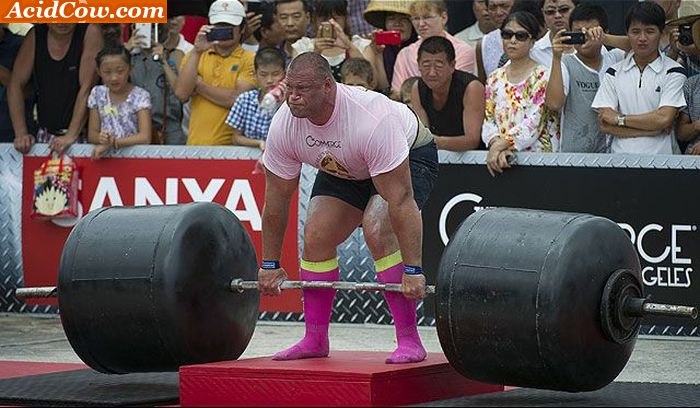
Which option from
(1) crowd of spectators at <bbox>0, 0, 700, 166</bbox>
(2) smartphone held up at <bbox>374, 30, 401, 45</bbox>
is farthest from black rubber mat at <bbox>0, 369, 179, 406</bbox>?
(2) smartphone held up at <bbox>374, 30, 401, 45</bbox>

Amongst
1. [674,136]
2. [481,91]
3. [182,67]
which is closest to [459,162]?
[481,91]

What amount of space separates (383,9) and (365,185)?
4.26m

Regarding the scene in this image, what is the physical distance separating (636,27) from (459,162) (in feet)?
5.27

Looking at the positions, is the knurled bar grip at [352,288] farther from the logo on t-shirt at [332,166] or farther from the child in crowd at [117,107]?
the child in crowd at [117,107]

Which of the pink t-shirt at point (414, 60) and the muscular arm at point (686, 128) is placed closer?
the muscular arm at point (686, 128)

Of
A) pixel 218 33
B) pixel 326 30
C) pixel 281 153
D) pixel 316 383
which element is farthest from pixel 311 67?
pixel 218 33

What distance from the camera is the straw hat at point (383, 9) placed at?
38.5 feet

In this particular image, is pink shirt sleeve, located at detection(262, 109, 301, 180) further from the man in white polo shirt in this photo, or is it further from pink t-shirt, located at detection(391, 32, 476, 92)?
pink t-shirt, located at detection(391, 32, 476, 92)

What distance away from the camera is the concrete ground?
915 cm

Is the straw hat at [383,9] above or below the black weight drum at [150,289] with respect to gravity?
above

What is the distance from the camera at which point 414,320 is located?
7656mm

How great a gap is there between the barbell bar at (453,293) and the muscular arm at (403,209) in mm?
255

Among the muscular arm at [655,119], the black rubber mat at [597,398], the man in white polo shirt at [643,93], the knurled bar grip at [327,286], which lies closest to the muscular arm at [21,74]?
the man in white polo shirt at [643,93]

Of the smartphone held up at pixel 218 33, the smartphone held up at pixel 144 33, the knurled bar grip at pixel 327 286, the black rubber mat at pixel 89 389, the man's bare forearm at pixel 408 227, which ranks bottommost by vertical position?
the black rubber mat at pixel 89 389
